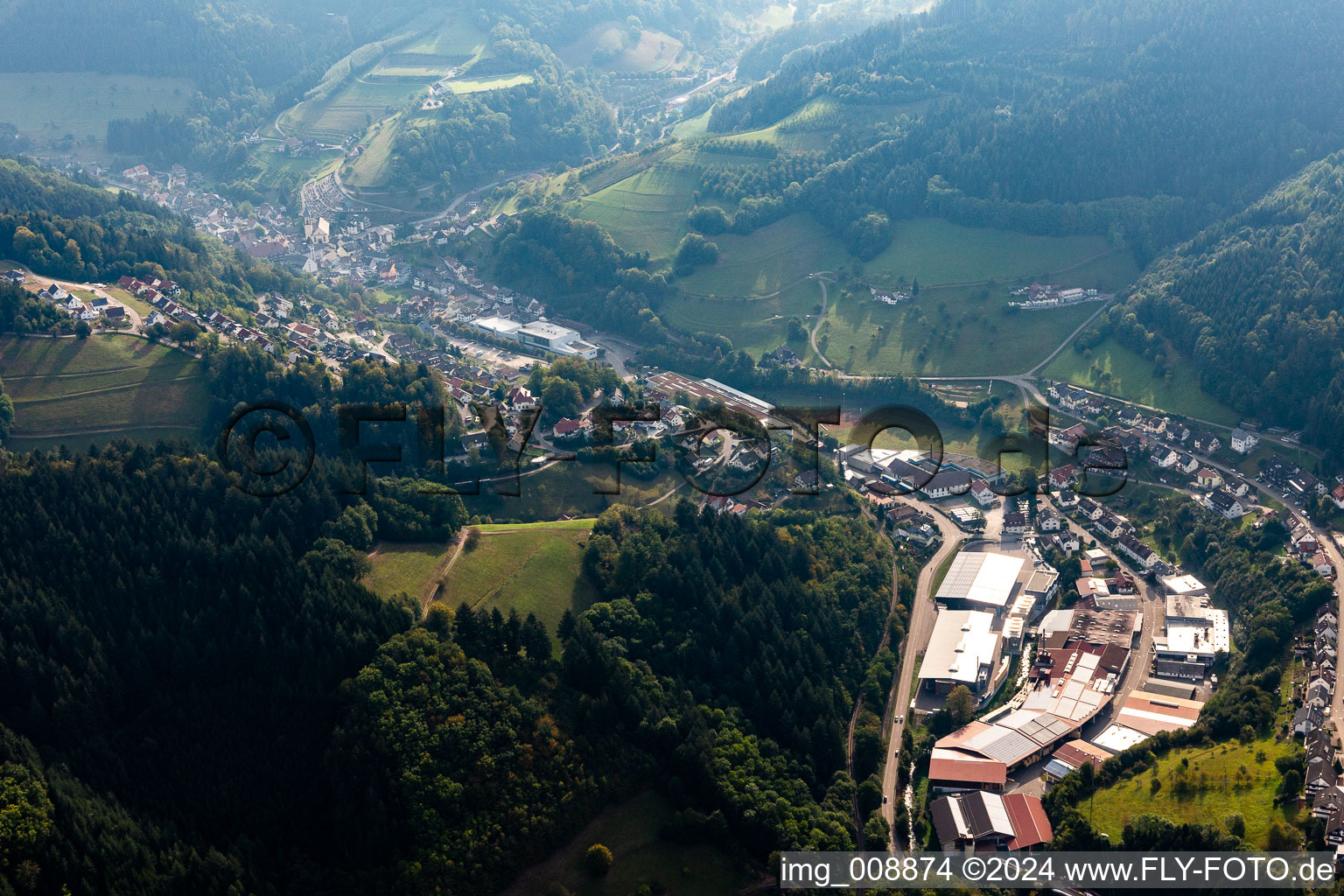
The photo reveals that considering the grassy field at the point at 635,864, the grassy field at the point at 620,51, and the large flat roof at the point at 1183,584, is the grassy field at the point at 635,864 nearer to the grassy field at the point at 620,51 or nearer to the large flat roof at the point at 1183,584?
the large flat roof at the point at 1183,584

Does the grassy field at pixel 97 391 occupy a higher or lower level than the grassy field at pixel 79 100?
lower

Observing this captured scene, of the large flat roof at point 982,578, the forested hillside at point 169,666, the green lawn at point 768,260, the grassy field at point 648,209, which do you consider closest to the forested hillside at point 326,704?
the forested hillside at point 169,666

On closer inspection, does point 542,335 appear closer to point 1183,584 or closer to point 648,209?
point 648,209

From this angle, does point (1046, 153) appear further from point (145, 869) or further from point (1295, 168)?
point (145, 869)

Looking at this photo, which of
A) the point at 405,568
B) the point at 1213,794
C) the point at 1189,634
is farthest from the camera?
the point at 1189,634

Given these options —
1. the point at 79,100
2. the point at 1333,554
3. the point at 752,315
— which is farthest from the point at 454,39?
the point at 1333,554

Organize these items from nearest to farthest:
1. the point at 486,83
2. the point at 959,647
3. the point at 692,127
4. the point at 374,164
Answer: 1. the point at 959,647
2. the point at 374,164
3. the point at 692,127
4. the point at 486,83
